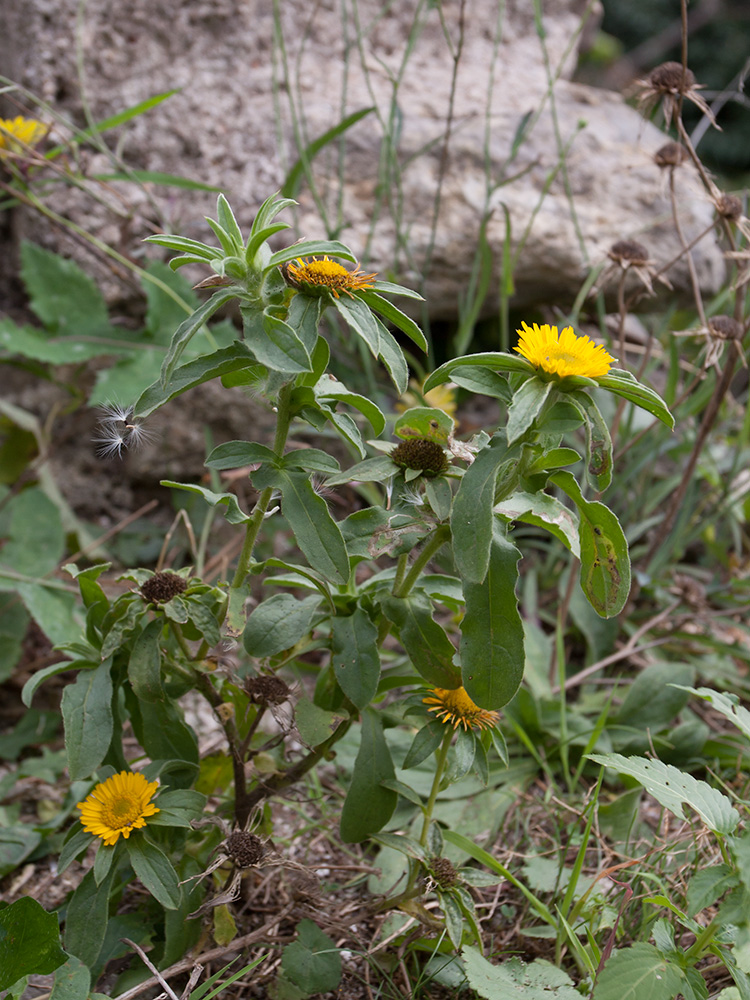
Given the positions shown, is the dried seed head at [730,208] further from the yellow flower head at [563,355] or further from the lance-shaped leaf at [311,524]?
the lance-shaped leaf at [311,524]

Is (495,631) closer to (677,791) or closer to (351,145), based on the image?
(677,791)

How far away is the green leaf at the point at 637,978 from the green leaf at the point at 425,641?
1.17 feet

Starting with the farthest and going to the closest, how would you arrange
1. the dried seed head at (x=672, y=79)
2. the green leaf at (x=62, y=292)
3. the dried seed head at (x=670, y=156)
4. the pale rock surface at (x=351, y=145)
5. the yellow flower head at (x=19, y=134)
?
the pale rock surface at (x=351, y=145) < the green leaf at (x=62, y=292) < the yellow flower head at (x=19, y=134) < the dried seed head at (x=670, y=156) < the dried seed head at (x=672, y=79)

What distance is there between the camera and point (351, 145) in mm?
2377

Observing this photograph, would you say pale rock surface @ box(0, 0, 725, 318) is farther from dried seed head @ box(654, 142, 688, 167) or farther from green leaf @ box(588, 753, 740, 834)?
green leaf @ box(588, 753, 740, 834)

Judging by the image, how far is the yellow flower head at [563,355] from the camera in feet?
2.89

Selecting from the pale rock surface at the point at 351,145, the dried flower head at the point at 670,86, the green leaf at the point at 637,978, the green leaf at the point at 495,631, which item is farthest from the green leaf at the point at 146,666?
the dried flower head at the point at 670,86

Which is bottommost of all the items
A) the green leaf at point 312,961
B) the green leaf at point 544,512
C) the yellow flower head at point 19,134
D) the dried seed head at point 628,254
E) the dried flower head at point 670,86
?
the green leaf at point 312,961

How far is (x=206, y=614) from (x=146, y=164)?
163cm

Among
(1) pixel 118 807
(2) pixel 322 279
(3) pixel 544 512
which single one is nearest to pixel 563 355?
(3) pixel 544 512

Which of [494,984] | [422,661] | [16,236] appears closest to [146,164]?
[16,236]

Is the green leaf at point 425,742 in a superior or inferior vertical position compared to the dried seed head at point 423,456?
inferior

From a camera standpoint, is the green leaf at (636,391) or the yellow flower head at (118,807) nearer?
the green leaf at (636,391)

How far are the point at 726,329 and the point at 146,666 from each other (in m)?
1.26
